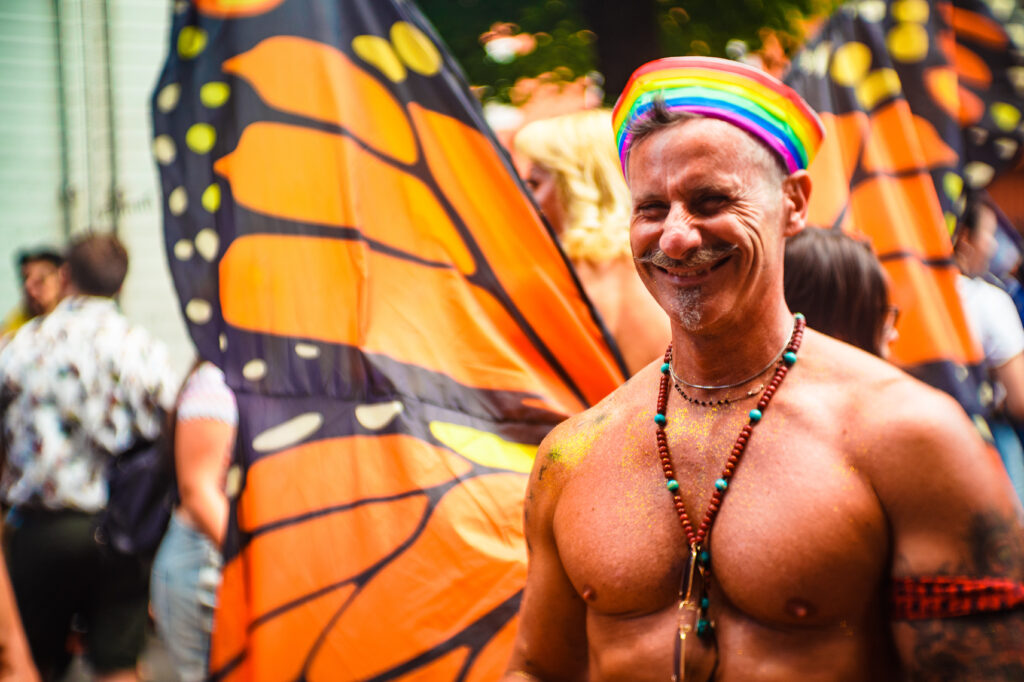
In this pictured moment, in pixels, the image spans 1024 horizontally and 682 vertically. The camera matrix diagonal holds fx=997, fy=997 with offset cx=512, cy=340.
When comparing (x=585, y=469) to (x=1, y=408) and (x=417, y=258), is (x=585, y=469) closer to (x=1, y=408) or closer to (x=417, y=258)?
(x=417, y=258)

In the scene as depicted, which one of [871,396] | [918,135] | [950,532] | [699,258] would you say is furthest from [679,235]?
[918,135]

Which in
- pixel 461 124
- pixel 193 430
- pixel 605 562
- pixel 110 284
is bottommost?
pixel 193 430

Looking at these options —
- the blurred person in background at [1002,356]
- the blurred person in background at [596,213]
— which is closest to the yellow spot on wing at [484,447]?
the blurred person in background at [596,213]

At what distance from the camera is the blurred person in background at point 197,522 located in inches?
143

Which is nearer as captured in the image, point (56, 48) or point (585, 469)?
Answer: point (585, 469)

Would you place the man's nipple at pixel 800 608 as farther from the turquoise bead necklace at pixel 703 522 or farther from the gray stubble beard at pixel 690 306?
the gray stubble beard at pixel 690 306

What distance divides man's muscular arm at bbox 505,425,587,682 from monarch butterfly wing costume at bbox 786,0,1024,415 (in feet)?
5.74

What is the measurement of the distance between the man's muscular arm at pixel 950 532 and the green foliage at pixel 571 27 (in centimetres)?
266

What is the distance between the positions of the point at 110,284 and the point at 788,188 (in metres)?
3.24

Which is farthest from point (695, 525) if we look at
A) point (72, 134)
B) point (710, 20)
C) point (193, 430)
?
point (72, 134)

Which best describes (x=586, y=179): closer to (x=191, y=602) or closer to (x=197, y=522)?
(x=197, y=522)

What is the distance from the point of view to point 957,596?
139cm

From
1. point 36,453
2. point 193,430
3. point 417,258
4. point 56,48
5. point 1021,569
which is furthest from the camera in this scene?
point 56,48

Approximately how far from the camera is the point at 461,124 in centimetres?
295
